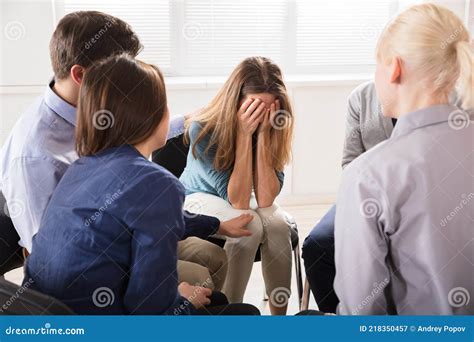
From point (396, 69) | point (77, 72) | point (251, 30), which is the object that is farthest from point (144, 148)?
point (251, 30)

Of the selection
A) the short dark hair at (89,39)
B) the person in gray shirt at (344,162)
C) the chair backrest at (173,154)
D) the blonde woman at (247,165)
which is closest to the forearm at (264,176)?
the blonde woman at (247,165)

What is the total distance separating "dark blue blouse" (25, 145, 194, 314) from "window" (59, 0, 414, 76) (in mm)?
766

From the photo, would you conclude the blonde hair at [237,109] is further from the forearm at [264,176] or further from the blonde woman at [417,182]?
the blonde woman at [417,182]

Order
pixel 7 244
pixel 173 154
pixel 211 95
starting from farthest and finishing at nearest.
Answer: pixel 211 95 → pixel 173 154 → pixel 7 244

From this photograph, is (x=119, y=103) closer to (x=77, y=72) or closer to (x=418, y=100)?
(x=77, y=72)

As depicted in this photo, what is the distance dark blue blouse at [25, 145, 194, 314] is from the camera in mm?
897

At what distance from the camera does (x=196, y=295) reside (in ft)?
3.48

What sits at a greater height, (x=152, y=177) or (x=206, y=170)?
(x=152, y=177)

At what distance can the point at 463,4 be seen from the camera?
1516 millimetres

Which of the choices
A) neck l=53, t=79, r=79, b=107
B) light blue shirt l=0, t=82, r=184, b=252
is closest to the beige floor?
light blue shirt l=0, t=82, r=184, b=252

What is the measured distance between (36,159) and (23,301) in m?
0.40

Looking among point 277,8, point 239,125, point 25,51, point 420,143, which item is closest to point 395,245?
point 420,143

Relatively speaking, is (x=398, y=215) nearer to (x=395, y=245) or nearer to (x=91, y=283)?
(x=395, y=245)

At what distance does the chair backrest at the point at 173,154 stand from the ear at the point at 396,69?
0.75 m
